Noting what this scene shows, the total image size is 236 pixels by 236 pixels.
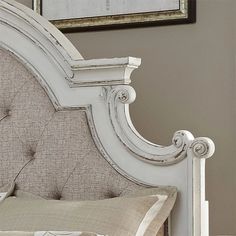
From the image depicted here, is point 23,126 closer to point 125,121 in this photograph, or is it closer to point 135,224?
point 125,121

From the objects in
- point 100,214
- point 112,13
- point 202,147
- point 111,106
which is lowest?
point 100,214

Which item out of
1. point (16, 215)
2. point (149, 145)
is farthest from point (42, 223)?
point (149, 145)

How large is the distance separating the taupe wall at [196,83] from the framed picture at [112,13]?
0.03m

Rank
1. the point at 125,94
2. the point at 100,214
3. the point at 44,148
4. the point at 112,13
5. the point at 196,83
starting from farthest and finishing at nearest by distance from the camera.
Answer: the point at 112,13, the point at 196,83, the point at 44,148, the point at 125,94, the point at 100,214

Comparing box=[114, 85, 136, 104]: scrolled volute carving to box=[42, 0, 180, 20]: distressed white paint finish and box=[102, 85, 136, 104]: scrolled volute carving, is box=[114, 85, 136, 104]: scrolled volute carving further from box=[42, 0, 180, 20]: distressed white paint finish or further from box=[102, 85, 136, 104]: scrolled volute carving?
box=[42, 0, 180, 20]: distressed white paint finish

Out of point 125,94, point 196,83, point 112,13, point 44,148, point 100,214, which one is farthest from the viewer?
point 112,13

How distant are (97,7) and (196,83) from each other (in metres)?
0.46

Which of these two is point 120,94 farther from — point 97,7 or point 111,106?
point 97,7

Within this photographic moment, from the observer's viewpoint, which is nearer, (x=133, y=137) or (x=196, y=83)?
(x=133, y=137)

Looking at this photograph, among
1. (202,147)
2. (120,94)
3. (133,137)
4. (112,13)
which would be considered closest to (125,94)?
(120,94)

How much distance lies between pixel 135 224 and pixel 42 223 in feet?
0.85

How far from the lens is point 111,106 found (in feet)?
7.96

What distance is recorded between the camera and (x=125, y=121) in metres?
2.40

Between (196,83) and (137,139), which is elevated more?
(196,83)
